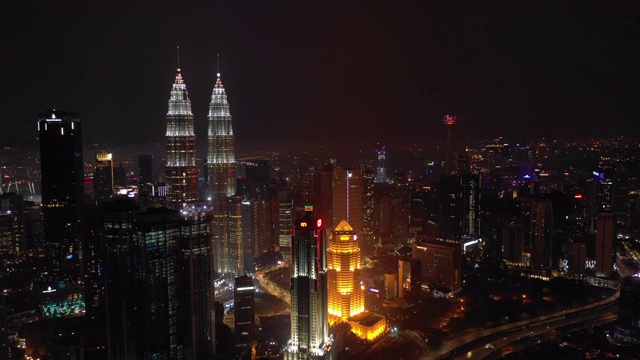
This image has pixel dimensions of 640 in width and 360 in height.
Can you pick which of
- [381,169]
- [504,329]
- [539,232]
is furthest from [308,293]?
[381,169]

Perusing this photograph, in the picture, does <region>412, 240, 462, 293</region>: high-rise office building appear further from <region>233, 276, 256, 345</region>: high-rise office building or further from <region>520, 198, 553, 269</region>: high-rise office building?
<region>233, 276, 256, 345</region>: high-rise office building

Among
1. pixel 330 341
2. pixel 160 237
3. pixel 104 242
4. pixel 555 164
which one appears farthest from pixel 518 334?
pixel 555 164

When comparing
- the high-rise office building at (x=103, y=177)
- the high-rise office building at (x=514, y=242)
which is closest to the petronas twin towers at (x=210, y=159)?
the high-rise office building at (x=103, y=177)

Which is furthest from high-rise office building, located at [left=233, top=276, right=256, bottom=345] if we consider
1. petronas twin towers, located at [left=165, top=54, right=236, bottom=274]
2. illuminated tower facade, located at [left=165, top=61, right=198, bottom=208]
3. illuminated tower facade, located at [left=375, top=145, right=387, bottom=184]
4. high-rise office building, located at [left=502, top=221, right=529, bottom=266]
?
high-rise office building, located at [left=502, top=221, right=529, bottom=266]

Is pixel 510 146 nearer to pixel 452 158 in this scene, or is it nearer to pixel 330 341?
pixel 452 158

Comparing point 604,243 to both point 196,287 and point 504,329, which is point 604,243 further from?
point 196,287

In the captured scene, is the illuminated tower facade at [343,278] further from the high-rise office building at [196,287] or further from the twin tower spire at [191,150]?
the twin tower spire at [191,150]
